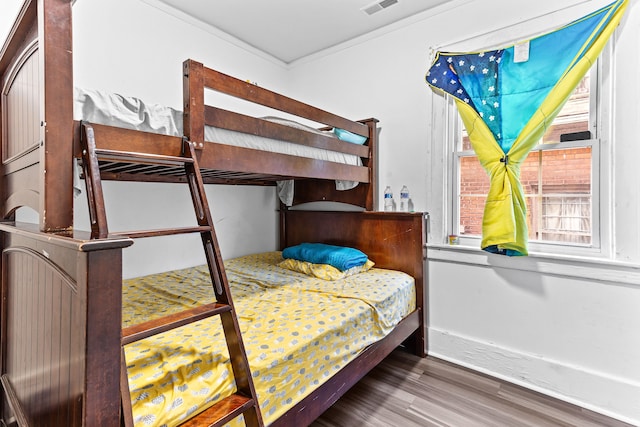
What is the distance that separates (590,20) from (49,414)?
10.0 feet

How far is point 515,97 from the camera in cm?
210

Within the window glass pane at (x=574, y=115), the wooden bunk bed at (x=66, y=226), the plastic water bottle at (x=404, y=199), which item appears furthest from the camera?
the plastic water bottle at (x=404, y=199)

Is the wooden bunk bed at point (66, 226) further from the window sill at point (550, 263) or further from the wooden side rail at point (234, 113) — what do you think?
the window sill at point (550, 263)

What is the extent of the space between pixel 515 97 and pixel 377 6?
Answer: 1.23 m

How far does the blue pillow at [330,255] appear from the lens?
246 cm

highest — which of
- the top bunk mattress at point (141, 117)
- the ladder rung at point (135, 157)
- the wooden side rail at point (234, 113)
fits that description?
the wooden side rail at point (234, 113)

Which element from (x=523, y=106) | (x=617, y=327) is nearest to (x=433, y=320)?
(x=617, y=327)

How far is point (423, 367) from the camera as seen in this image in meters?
2.32

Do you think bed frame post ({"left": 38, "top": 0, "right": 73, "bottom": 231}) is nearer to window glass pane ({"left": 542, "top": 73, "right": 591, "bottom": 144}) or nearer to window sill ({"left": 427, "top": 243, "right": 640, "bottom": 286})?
window sill ({"left": 427, "top": 243, "right": 640, "bottom": 286})

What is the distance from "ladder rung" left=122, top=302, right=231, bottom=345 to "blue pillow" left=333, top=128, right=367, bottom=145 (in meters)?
1.79

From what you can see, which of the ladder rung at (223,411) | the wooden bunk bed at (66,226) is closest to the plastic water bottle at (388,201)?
the wooden bunk bed at (66,226)

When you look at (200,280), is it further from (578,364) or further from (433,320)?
(578,364)

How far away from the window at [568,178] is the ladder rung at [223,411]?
2.02 meters

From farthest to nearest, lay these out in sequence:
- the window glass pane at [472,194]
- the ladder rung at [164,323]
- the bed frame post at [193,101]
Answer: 1. the window glass pane at [472,194]
2. the bed frame post at [193,101]
3. the ladder rung at [164,323]
